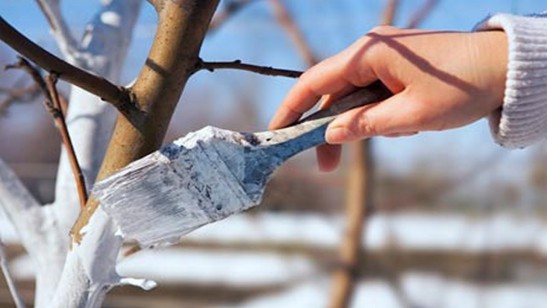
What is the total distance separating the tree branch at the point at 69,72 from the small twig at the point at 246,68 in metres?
0.04

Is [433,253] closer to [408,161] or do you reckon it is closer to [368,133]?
[408,161]

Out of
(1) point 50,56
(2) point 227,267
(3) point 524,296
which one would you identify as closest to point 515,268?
(3) point 524,296

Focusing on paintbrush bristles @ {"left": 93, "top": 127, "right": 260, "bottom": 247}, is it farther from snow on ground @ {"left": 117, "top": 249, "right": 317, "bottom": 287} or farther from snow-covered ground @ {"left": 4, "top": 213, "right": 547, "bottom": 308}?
snow on ground @ {"left": 117, "top": 249, "right": 317, "bottom": 287}

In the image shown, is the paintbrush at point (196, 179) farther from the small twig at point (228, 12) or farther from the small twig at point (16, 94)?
the small twig at point (228, 12)

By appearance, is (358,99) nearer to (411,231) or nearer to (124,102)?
(124,102)

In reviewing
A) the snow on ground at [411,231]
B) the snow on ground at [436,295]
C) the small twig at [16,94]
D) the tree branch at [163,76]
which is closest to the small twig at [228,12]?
the small twig at [16,94]

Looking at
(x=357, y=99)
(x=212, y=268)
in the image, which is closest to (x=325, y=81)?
(x=357, y=99)

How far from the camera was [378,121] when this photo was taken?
0.37 meters

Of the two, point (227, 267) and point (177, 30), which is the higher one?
point (227, 267)

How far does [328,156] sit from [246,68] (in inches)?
2.4

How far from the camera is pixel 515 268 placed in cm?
300

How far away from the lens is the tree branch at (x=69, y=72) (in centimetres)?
33

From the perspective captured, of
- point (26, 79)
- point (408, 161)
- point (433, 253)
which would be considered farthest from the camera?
point (433, 253)

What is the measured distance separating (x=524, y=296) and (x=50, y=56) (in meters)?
2.99
